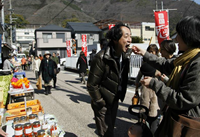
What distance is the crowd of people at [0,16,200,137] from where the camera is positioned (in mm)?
1308

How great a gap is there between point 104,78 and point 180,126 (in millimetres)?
1183

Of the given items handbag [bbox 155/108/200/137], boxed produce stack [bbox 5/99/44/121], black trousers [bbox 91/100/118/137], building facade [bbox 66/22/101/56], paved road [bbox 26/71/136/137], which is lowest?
paved road [bbox 26/71/136/137]

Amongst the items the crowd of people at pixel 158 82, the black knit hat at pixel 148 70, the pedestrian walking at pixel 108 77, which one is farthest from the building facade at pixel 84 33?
the pedestrian walking at pixel 108 77

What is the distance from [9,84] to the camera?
5.36m

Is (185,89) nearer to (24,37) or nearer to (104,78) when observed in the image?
(104,78)

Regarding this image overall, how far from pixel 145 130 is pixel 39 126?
5.62 feet

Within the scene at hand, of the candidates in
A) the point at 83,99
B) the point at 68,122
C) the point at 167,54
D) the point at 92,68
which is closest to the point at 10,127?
the point at 68,122

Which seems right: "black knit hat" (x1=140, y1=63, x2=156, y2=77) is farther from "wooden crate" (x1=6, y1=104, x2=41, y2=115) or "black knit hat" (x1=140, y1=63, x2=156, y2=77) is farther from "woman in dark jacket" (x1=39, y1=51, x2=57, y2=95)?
"woman in dark jacket" (x1=39, y1=51, x2=57, y2=95)

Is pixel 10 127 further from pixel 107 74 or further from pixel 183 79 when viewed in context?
pixel 183 79

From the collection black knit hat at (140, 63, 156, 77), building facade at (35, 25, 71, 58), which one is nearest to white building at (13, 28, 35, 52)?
building facade at (35, 25, 71, 58)

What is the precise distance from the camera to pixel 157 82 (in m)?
1.47

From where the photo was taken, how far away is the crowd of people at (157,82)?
4.29 ft

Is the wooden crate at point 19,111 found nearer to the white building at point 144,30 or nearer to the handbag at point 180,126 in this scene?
the handbag at point 180,126

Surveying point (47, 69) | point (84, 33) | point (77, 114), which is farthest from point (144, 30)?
point (77, 114)
